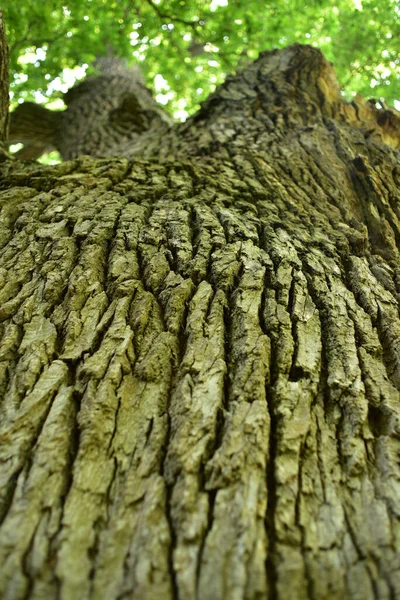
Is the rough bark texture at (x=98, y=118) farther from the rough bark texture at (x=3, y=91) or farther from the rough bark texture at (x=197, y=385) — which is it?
the rough bark texture at (x=197, y=385)

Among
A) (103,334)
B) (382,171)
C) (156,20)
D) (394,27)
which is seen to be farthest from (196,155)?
(394,27)

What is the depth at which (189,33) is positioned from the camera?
7.63 metres

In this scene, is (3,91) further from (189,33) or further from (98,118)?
(189,33)

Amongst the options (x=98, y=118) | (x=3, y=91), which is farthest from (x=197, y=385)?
(x=98, y=118)

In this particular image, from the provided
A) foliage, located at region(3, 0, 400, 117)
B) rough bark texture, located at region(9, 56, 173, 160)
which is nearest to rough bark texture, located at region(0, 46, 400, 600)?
rough bark texture, located at region(9, 56, 173, 160)

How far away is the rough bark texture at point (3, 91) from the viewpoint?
3.65 m

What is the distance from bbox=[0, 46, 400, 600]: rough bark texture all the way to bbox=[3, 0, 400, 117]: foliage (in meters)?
4.54

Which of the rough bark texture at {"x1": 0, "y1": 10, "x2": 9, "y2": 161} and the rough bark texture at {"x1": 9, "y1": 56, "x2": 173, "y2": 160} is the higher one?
the rough bark texture at {"x1": 9, "y1": 56, "x2": 173, "y2": 160}

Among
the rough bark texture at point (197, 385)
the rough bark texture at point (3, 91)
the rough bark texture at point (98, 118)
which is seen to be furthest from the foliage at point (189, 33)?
the rough bark texture at point (197, 385)

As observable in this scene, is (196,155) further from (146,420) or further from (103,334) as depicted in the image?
(146,420)

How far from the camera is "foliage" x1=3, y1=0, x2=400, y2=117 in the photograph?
6.48 metres

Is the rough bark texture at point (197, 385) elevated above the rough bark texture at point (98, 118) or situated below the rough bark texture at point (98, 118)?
below

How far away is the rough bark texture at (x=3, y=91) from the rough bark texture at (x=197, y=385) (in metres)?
0.90

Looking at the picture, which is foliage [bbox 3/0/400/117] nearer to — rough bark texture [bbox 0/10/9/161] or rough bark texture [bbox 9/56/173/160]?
rough bark texture [bbox 9/56/173/160]
